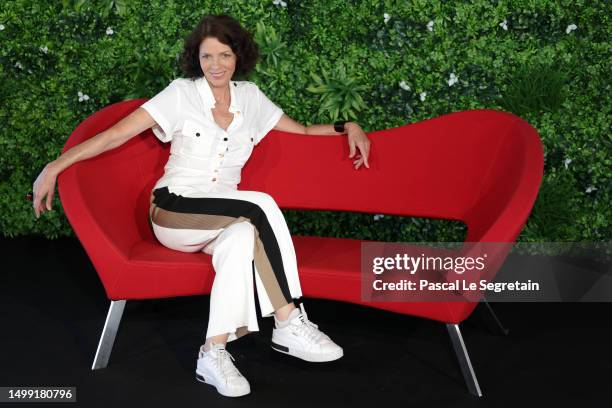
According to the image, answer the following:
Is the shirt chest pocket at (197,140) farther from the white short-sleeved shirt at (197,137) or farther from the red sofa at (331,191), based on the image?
the red sofa at (331,191)

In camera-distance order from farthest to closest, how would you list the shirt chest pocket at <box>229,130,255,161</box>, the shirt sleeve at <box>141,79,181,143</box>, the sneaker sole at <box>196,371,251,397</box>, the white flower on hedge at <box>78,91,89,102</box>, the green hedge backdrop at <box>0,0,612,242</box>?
the white flower on hedge at <box>78,91,89,102</box>
the green hedge backdrop at <box>0,0,612,242</box>
the shirt chest pocket at <box>229,130,255,161</box>
the shirt sleeve at <box>141,79,181,143</box>
the sneaker sole at <box>196,371,251,397</box>

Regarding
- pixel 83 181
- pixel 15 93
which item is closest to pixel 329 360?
pixel 83 181

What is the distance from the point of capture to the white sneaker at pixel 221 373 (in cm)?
315

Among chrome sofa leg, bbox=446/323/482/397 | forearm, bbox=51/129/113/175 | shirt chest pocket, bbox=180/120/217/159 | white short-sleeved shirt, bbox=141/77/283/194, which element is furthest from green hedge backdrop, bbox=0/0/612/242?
chrome sofa leg, bbox=446/323/482/397

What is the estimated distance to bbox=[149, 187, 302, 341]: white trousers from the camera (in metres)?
3.21

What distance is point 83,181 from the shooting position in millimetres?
3338

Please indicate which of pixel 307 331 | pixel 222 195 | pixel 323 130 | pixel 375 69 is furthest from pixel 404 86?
pixel 307 331

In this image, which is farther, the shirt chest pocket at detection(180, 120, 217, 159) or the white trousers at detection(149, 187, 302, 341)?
the shirt chest pocket at detection(180, 120, 217, 159)

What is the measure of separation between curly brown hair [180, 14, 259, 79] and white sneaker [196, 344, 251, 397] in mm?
1198

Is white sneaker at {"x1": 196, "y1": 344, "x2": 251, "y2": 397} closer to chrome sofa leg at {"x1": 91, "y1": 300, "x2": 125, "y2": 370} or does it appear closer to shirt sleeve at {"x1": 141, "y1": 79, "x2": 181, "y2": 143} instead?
chrome sofa leg at {"x1": 91, "y1": 300, "x2": 125, "y2": 370}

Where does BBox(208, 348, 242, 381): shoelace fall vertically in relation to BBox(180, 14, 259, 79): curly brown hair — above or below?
below

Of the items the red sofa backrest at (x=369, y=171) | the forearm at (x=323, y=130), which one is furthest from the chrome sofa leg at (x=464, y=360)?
the forearm at (x=323, y=130)

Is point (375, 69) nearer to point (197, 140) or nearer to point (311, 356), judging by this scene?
point (197, 140)

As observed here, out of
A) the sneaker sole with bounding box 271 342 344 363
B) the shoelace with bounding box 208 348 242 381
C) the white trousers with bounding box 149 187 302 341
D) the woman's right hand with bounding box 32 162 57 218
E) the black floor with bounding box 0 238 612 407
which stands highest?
the woman's right hand with bounding box 32 162 57 218
